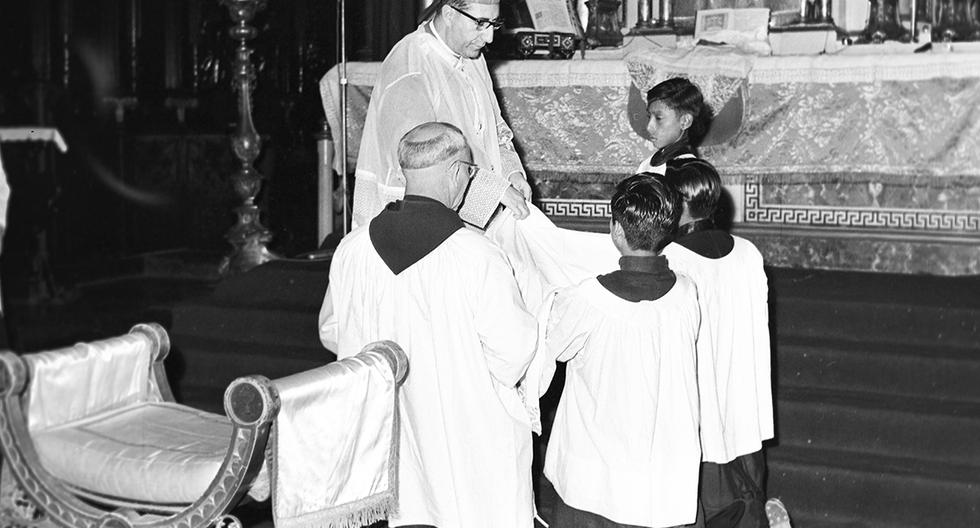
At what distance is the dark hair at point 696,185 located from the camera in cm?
455

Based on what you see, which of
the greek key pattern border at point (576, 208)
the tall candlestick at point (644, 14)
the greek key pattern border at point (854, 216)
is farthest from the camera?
the tall candlestick at point (644, 14)

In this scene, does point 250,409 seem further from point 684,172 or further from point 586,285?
point 684,172

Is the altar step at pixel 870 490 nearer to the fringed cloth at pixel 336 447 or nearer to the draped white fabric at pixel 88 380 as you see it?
the fringed cloth at pixel 336 447

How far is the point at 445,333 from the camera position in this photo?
4016 millimetres

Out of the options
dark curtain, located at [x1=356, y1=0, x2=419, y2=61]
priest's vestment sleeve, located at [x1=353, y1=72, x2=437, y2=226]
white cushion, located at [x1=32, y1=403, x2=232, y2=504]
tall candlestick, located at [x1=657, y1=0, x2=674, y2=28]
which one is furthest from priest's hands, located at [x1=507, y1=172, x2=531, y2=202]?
tall candlestick, located at [x1=657, y1=0, x2=674, y2=28]

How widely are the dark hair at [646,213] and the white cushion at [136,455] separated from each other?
1335mm

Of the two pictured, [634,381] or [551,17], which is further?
[551,17]

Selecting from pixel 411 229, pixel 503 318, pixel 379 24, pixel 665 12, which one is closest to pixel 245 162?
pixel 379 24

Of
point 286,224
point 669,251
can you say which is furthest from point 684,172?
point 286,224

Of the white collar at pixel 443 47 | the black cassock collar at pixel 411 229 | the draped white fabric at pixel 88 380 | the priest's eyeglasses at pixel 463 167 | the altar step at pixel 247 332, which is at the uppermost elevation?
the white collar at pixel 443 47

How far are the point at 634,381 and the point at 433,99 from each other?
146cm

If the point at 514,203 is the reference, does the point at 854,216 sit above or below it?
below

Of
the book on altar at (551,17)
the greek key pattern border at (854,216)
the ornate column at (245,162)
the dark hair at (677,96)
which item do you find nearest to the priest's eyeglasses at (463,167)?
the dark hair at (677,96)

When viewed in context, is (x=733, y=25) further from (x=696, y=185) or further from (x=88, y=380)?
(x=88, y=380)
